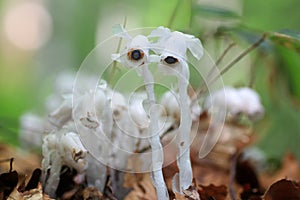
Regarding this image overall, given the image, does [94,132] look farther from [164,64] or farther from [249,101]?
[249,101]

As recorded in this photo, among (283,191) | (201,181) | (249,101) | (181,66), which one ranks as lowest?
(201,181)

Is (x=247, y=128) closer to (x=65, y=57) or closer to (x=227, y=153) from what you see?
(x=227, y=153)

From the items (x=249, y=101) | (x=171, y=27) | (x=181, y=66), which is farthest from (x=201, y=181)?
(x=181, y=66)

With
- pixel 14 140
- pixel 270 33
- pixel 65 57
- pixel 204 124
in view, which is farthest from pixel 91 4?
pixel 270 33

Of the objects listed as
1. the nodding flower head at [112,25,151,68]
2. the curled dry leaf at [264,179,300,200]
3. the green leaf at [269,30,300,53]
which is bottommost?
the curled dry leaf at [264,179,300,200]

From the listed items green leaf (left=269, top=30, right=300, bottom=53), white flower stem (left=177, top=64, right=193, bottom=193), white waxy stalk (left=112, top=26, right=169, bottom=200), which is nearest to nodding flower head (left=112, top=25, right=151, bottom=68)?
white waxy stalk (left=112, top=26, right=169, bottom=200)

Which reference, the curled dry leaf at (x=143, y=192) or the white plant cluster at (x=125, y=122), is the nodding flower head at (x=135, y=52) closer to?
the white plant cluster at (x=125, y=122)

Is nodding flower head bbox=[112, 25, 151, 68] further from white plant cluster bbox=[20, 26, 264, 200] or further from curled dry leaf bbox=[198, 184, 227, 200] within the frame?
curled dry leaf bbox=[198, 184, 227, 200]

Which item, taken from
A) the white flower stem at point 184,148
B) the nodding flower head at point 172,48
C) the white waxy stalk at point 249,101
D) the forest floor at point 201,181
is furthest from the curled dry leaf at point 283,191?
the white waxy stalk at point 249,101
